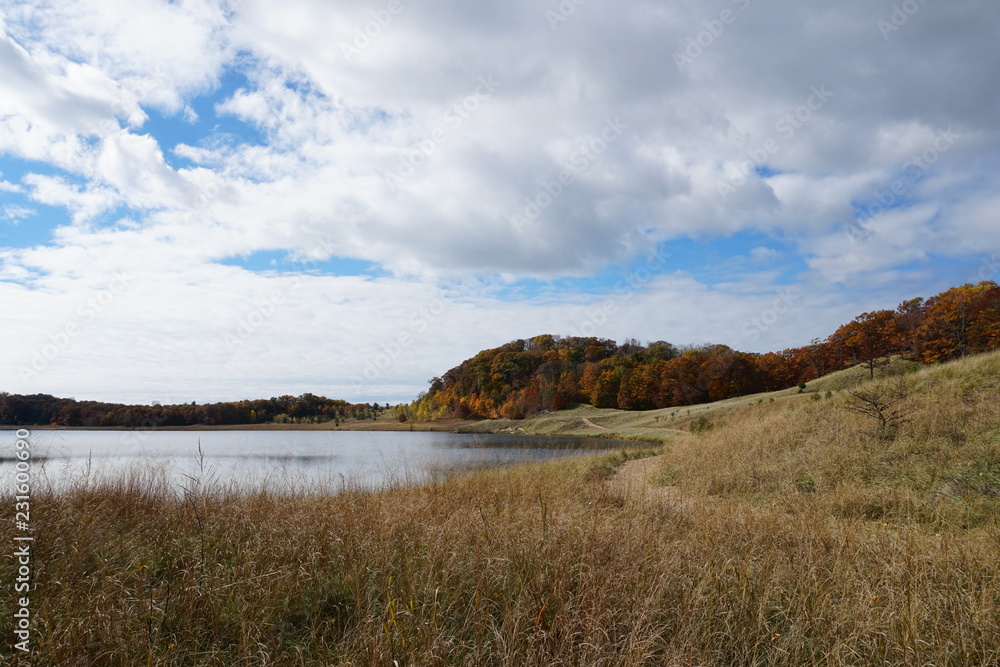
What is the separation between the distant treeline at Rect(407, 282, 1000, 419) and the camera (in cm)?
4559

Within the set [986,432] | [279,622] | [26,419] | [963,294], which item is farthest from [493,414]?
[279,622]

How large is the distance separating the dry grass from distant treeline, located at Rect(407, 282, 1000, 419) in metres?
40.2

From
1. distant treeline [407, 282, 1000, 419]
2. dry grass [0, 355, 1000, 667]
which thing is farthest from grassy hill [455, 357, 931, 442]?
dry grass [0, 355, 1000, 667]

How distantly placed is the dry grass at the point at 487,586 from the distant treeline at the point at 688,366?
40.2m

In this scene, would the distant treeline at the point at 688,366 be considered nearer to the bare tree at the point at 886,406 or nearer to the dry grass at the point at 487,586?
the bare tree at the point at 886,406

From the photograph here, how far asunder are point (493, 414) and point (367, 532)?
9090 cm

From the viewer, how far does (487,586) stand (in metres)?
3.76

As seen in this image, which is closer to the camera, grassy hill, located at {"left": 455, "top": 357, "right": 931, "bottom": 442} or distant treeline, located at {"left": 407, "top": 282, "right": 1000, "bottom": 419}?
grassy hill, located at {"left": 455, "top": 357, "right": 931, "bottom": 442}

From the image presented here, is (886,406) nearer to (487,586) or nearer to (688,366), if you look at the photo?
(487,586)

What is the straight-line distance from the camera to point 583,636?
10.6 ft

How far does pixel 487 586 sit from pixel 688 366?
74.0m

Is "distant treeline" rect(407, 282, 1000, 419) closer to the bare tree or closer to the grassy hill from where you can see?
the grassy hill

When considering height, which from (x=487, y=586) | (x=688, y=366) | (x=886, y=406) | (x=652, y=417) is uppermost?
(x=688, y=366)

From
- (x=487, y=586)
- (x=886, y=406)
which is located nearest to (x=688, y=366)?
(x=886, y=406)
